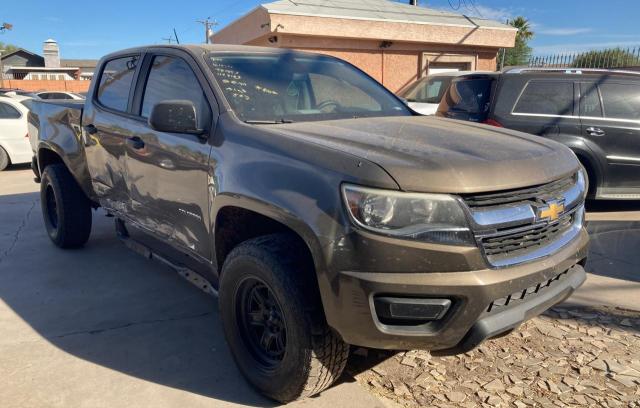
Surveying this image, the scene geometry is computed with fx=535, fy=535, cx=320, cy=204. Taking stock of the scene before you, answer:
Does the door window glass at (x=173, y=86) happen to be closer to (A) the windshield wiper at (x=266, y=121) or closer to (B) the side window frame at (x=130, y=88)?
(B) the side window frame at (x=130, y=88)

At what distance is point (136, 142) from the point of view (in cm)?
379

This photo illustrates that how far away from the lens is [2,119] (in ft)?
37.9

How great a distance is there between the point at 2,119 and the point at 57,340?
987cm

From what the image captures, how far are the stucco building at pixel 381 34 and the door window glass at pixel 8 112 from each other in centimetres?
597

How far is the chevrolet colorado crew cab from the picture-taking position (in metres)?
2.23

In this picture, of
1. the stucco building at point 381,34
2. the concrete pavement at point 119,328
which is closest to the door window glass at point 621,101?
the concrete pavement at point 119,328

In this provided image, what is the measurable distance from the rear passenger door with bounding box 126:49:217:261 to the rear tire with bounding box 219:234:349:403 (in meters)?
0.50

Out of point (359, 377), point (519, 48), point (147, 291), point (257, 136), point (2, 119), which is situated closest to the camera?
point (257, 136)

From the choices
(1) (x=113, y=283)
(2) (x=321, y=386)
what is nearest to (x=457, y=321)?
(2) (x=321, y=386)

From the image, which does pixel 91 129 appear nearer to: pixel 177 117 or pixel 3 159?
pixel 177 117

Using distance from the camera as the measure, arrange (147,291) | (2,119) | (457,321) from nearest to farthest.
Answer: (457,321) < (147,291) < (2,119)

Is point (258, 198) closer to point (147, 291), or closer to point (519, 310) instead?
point (519, 310)

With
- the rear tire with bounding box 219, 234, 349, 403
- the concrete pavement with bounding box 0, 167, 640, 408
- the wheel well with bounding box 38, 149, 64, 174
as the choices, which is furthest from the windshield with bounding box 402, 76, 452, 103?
the rear tire with bounding box 219, 234, 349, 403

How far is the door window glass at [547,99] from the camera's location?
6559mm
